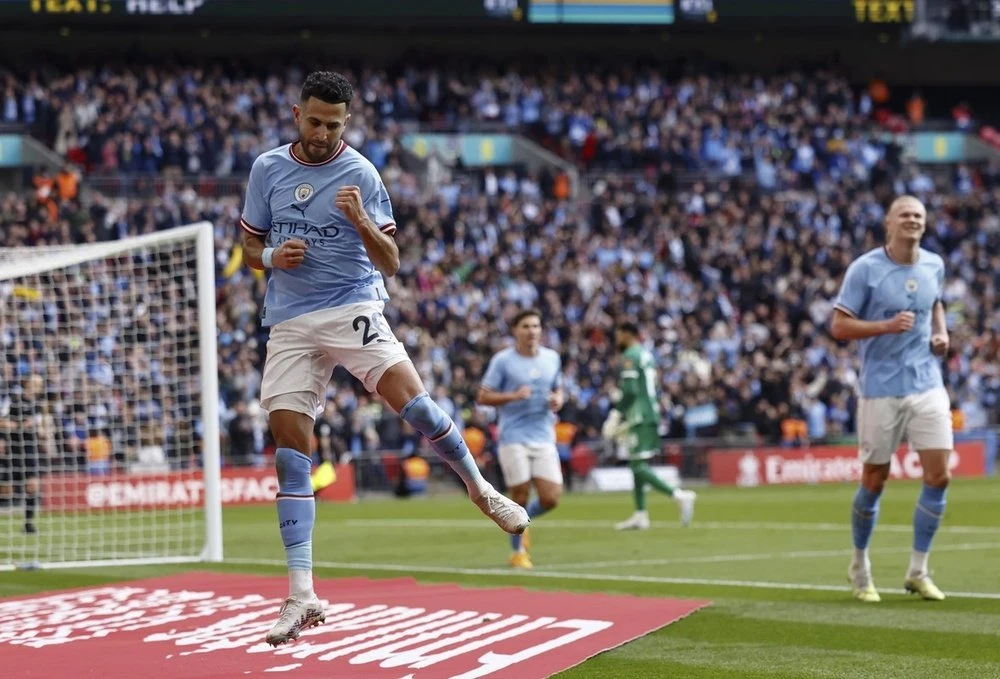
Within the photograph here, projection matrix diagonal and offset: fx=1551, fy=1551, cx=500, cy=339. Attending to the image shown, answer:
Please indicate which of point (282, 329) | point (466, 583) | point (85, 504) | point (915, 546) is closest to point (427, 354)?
point (85, 504)

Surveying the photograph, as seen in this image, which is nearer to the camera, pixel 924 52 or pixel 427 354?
pixel 427 354

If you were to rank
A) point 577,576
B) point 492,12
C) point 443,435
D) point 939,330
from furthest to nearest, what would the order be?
point 492,12 < point 577,576 < point 939,330 < point 443,435

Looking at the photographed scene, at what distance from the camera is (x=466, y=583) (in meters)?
12.1

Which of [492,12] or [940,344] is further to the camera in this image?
[492,12]

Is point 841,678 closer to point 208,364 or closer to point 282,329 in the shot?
point 282,329

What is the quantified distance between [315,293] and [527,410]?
719cm

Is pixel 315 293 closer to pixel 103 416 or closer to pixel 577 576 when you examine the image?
pixel 577 576

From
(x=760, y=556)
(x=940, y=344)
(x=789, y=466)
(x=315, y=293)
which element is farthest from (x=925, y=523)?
(x=789, y=466)

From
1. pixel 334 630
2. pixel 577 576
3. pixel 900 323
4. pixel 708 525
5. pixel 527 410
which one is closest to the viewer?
pixel 334 630

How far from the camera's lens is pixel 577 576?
1280cm

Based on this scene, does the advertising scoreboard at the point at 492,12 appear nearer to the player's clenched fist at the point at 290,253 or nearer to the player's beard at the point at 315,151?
the player's beard at the point at 315,151

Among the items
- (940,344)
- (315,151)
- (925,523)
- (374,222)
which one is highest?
(315,151)

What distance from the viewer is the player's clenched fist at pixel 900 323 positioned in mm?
10219

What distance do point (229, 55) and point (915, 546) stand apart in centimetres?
3284
